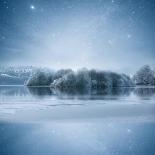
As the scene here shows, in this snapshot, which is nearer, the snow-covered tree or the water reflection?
the water reflection

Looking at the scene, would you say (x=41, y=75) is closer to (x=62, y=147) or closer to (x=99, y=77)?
(x=99, y=77)

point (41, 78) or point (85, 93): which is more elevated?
point (41, 78)

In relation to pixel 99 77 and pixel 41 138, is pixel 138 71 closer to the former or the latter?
pixel 99 77

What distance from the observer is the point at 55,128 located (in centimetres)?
888

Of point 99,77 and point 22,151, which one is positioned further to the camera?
point 99,77

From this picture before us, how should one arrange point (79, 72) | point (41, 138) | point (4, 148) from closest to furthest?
point (4, 148), point (41, 138), point (79, 72)

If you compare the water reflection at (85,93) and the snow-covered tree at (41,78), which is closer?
the water reflection at (85,93)

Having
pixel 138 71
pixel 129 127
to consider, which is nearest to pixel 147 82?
pixel 138 71

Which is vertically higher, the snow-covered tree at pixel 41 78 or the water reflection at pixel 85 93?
the snow-covered tree at pixel 41 78

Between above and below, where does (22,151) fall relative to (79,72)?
below

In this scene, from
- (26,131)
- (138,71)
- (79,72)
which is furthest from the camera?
(138,71)

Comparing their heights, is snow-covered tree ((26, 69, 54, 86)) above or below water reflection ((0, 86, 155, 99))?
above

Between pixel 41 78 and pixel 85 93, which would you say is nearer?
pixel 85 93

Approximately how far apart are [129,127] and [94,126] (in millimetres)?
1233
